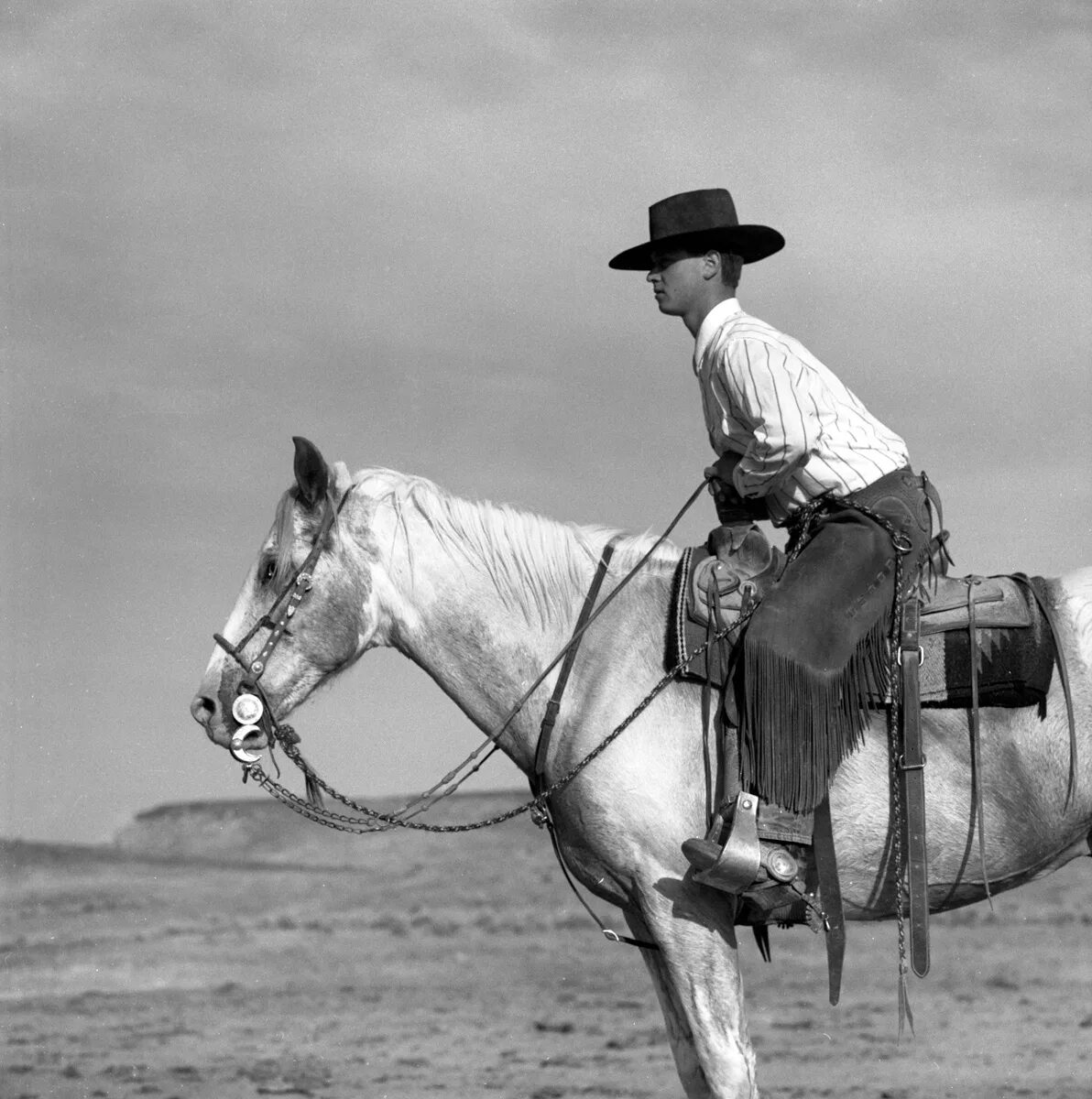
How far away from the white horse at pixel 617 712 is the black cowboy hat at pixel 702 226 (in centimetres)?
109

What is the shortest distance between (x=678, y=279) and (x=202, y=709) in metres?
2.29

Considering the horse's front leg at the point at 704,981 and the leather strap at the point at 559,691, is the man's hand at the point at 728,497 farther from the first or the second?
the horse's front leg at the point at 704,981

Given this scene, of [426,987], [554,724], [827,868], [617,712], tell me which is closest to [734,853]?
[827,868]

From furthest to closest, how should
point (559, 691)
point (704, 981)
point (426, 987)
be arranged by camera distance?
point (426, 987), point (559, 691), point (704, 981)

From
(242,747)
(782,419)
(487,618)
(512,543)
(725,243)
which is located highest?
(725,243)

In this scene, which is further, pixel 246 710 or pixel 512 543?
pixel 512 543

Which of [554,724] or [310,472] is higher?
[310,472]

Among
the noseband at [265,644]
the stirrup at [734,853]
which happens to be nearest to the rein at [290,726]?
the noseband at [265,644]

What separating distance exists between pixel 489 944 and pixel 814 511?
11077mm

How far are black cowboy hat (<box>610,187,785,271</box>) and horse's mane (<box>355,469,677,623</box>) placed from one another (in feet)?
3.51

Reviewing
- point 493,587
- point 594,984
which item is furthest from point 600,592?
point 594,984

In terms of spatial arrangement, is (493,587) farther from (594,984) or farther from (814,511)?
(594,984)

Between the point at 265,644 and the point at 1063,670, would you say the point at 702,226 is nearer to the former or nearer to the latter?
the point at 1063,670

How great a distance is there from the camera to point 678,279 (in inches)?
215
